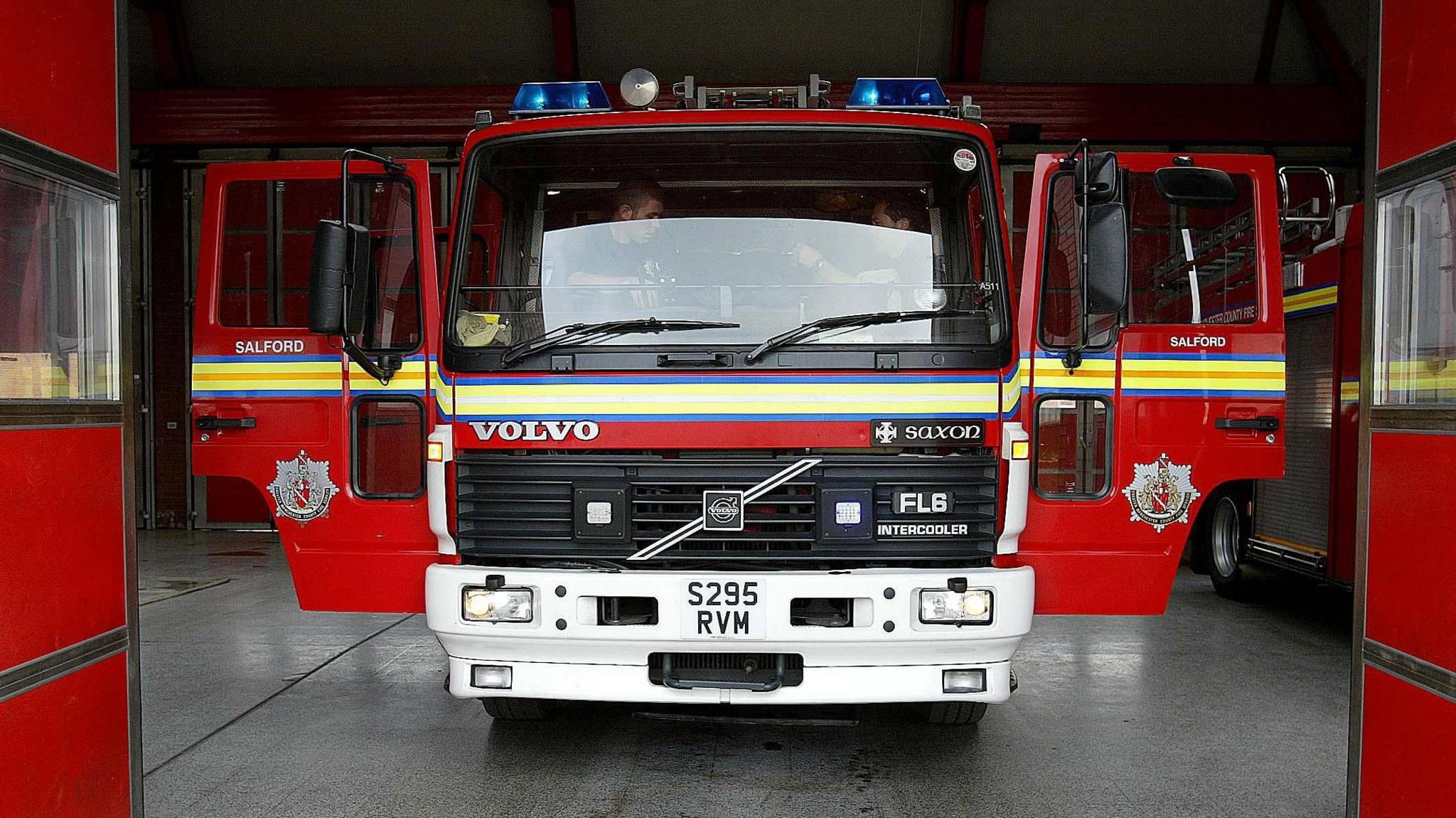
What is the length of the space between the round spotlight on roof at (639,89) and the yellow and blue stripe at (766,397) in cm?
106

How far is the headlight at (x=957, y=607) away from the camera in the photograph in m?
3.72

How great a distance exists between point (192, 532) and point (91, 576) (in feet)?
37.5

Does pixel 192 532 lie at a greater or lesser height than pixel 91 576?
lesser

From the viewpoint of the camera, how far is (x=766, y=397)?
12.5 ft

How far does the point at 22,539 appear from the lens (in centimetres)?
268

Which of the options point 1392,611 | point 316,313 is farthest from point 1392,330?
point 316,313

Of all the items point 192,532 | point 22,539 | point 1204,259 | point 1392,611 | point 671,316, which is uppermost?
point 1204,259

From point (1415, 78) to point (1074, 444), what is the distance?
1.93 metres

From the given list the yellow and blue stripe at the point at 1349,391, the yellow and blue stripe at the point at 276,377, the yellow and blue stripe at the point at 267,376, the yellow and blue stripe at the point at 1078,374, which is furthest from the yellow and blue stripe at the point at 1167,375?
the yellow and blue stripe at the point at 267,376

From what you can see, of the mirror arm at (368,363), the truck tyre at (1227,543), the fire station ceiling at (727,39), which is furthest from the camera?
the fire station ceiling at (727,39)

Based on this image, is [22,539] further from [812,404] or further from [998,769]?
[998,769]

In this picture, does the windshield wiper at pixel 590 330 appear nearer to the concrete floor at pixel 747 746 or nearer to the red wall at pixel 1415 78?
the concrete floor at pixel 747 746

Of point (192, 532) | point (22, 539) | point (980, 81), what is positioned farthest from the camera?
point (192, 532)

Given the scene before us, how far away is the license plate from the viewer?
368 cm
